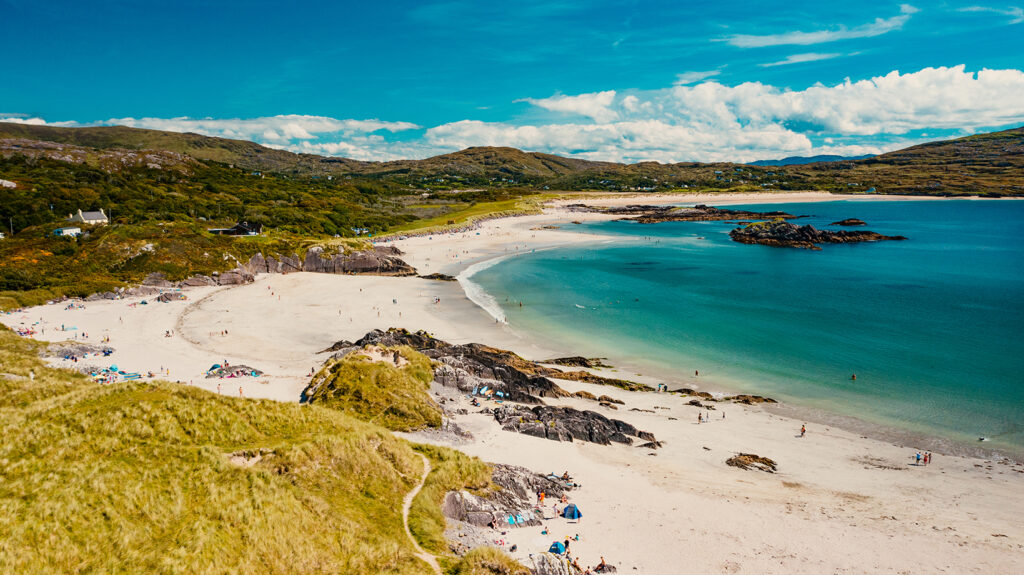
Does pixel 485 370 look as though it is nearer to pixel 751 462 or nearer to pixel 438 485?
pixel 438 485

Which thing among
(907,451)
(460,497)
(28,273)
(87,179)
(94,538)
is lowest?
(907,451)

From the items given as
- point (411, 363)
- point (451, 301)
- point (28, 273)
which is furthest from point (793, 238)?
point (28, 273)

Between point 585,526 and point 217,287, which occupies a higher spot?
point 217,287

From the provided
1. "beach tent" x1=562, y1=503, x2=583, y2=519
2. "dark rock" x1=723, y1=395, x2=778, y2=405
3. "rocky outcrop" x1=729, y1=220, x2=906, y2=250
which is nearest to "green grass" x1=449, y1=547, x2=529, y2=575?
"beach tent" x1=562, y1=503, x2=583, y2=519

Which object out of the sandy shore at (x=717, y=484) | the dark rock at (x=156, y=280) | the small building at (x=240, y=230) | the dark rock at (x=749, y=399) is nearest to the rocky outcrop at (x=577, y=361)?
the sandy shore at (x=717, y=484)

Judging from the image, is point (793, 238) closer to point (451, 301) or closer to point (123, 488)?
point (451, 301)

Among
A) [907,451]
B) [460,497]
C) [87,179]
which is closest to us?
[460,497]

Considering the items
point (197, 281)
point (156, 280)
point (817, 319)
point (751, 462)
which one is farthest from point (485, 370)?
point (156, 280)

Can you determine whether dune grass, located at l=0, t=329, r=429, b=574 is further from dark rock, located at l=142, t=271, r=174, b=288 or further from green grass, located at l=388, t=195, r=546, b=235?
green grass, located at l=388, t=195, r=546, b=235
